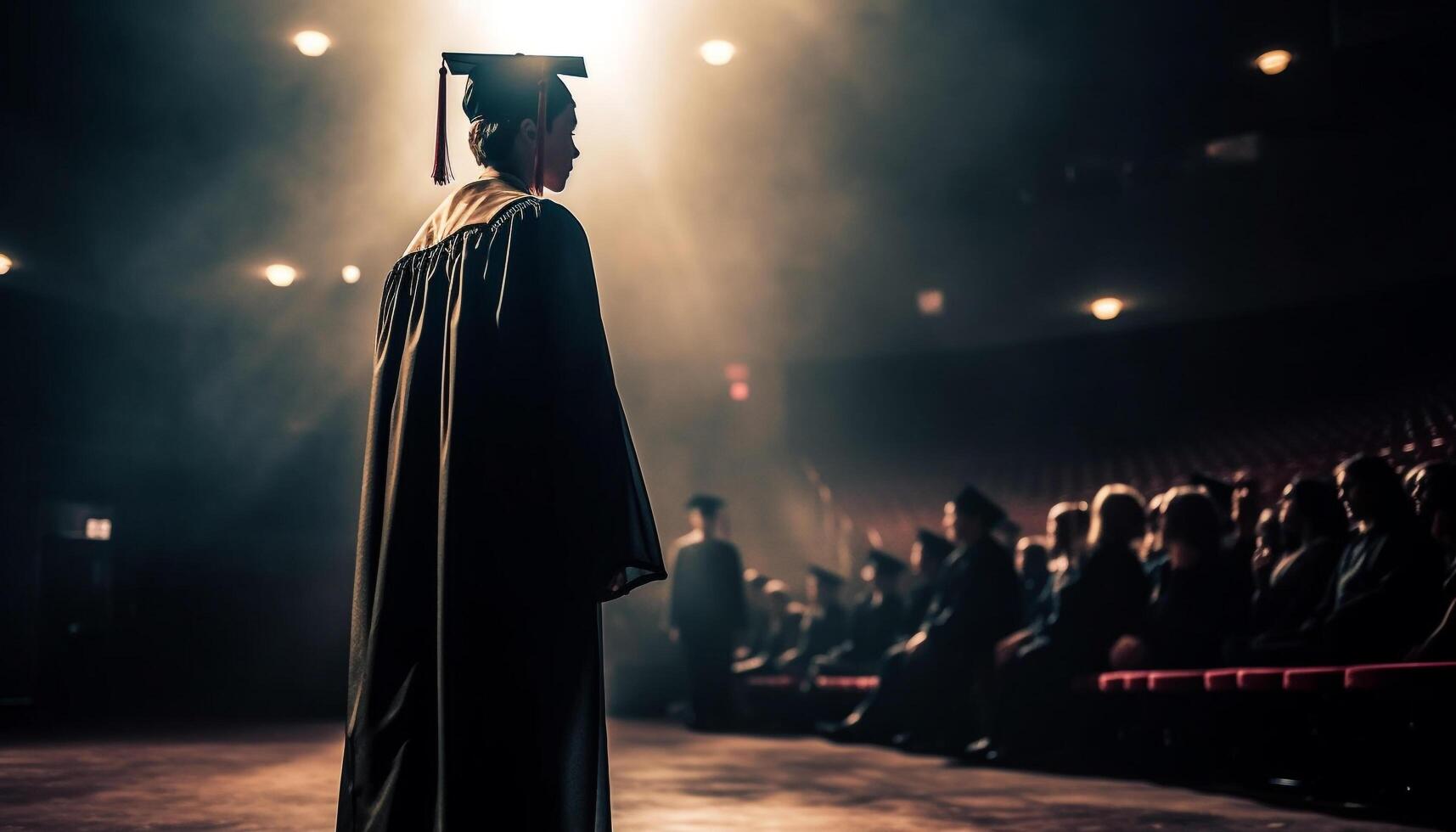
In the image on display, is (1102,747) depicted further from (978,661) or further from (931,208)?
(931,208)

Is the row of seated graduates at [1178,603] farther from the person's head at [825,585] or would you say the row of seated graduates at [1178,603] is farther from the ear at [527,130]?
the ear at [527,130]

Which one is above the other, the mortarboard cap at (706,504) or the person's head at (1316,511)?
the mortarboard cap at (706,504)

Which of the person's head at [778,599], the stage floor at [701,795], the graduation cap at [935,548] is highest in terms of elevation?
the graduation cap at [935,548]

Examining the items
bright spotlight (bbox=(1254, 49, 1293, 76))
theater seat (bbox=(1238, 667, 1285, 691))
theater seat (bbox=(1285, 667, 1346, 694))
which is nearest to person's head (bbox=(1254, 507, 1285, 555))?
theater seat (bbox=(1238, 667, 1285, 691))

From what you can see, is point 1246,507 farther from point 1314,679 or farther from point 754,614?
point 754,614

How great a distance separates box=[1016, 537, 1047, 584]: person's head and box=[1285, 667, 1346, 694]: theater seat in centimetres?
306

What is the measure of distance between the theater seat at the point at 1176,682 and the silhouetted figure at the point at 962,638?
58.4 inches

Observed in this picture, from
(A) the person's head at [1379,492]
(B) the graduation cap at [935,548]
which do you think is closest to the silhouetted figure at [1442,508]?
(A) the person's head at [1379,492]

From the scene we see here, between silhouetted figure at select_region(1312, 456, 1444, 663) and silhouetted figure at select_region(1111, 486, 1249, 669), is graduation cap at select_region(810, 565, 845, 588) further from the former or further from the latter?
silhouetted figure at select_region(1312, 456, 1444, 663)

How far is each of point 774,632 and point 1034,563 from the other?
10.5 ft

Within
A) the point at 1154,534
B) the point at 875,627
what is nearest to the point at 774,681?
the point at 875,627

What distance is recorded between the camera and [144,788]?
13.1ft

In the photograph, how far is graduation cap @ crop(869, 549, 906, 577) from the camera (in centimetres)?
827

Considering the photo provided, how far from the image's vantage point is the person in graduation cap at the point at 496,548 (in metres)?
1.60
